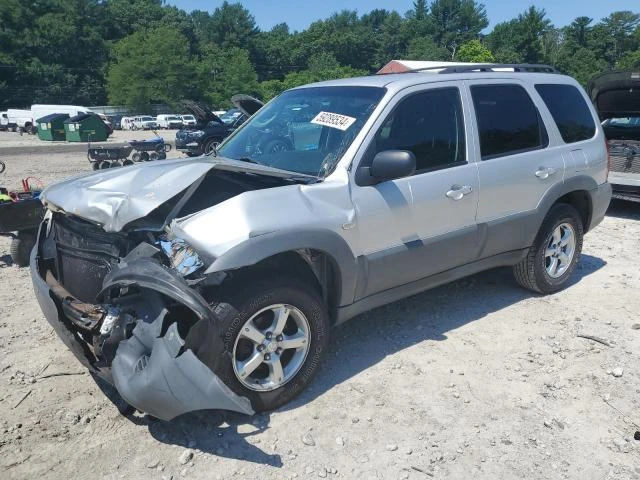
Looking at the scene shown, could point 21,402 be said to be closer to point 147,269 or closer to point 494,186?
point 147,269

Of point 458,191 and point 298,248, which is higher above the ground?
point 458,191

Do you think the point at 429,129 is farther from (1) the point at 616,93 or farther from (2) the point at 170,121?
(2) the point at 170,121

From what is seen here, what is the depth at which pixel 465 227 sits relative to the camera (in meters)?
4.07

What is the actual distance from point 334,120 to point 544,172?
2.02 m

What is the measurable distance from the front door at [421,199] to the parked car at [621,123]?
5.56m

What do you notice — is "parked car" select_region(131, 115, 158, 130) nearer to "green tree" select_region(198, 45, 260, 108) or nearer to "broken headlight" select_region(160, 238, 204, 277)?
"green tree" select_region(198, 45, 260, 108)

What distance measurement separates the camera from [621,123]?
959 centimetres

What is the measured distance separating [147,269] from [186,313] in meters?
0.37

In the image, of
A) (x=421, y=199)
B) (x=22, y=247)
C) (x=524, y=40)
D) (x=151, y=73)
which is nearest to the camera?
(x=421, y=199)

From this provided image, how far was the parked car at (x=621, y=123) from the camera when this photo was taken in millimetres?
8266

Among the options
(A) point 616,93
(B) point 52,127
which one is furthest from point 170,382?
(B) point 52,127

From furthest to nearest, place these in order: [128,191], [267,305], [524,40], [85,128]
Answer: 1. [524,40]
2. [85,128]
3. [128,191]
4. [267,305]

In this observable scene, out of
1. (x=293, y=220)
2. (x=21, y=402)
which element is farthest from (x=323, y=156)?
(x=21, y=402)

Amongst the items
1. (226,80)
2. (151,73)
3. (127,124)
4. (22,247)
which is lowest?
(127,124)
